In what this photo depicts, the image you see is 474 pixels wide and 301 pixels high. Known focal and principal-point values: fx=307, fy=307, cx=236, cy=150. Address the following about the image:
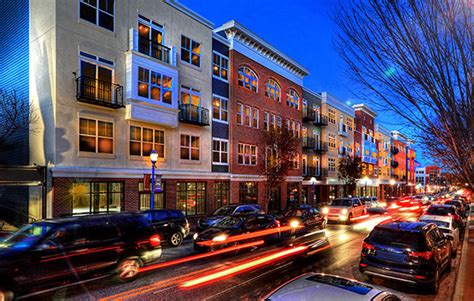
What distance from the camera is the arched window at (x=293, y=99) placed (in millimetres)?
34109

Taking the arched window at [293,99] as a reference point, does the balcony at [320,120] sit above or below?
below

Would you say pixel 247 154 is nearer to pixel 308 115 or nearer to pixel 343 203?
pixel 343 203

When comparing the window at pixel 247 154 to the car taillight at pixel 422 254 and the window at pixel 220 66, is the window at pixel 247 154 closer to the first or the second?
the window at pixel 220 66

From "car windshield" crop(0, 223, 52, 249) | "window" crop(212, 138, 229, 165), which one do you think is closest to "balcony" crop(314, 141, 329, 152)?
"window" crop(212, 138, 229, 165)

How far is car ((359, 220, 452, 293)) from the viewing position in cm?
765

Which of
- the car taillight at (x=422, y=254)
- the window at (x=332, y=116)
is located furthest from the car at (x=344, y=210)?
the window at (x=332, y=116)

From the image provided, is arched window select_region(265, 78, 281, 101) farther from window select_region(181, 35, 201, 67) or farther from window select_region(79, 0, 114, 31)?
window select_region(79, 0, 114, 31)

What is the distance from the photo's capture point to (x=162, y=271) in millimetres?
9891

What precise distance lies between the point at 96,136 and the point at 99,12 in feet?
22.8

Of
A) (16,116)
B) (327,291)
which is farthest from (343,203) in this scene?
(16,116)

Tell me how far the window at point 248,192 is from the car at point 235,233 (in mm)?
12429

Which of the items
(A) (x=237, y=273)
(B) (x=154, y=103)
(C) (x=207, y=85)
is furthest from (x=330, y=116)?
(A) (x=237, y=273)

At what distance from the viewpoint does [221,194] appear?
24859 millimetres

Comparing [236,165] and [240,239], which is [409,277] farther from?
[236,165]
